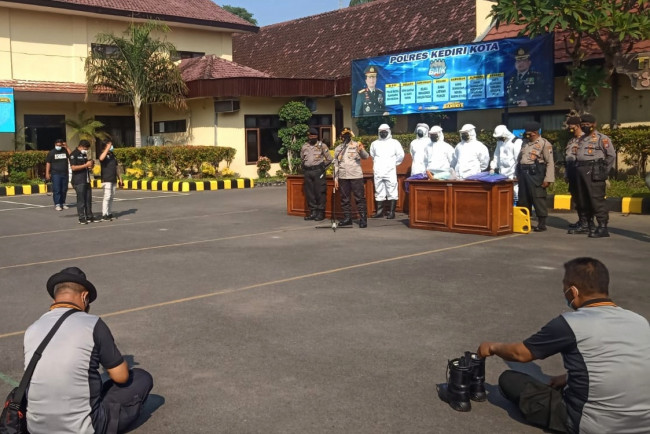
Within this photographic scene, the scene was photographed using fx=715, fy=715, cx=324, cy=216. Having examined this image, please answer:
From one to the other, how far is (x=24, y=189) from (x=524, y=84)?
16.1 metres

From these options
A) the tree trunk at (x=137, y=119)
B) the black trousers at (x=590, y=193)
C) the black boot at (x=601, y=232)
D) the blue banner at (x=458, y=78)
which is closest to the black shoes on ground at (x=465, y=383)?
the black trousers at (x=590, y=193)

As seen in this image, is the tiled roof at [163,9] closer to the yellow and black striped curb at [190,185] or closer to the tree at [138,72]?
the tree at [138,72]

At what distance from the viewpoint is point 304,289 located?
7.91 metres

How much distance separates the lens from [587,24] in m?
15.6

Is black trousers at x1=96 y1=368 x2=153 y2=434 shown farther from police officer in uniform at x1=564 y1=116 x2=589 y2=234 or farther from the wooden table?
police officer in uniform at x1=564 y1=116 x2=589 y2=234

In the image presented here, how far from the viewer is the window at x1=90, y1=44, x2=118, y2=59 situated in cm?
2684

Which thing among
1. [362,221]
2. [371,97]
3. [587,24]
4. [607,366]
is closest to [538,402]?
[607,366]

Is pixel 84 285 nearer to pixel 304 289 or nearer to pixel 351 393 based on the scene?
pixel 351 393

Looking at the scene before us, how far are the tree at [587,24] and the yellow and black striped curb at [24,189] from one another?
15675 mm

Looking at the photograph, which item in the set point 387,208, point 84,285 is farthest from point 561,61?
point 84,285

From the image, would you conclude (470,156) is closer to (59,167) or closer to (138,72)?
(59,167)

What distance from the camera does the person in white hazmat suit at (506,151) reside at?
43.2 feet

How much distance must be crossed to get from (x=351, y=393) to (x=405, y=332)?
4.99ft

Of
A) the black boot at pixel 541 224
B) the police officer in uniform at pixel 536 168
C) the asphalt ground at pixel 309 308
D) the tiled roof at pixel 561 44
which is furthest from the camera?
the tiled roof at pixel 561 44
